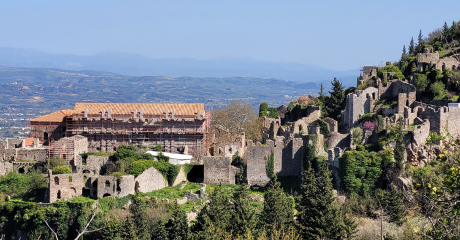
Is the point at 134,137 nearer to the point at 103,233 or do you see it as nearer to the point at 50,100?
the point at 103,233

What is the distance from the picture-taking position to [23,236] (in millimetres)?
43312

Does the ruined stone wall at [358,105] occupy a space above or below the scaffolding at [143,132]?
above

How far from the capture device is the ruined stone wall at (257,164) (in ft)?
155

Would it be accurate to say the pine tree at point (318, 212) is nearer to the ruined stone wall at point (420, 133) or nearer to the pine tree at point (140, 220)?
the ruined stone wall at point (420, 133)

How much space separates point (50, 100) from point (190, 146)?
476ft

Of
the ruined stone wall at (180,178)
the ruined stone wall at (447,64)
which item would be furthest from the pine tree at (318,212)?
the ruined stone wall at (447,64)

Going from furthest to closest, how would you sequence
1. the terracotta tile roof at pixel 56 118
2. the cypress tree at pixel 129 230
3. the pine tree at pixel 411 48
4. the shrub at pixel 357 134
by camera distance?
the pine tree at pixel 411 48, the terracotta tile roof at pixel 56 118, the shrub at pixel 357 134, the cypress tree at pixel 129 230

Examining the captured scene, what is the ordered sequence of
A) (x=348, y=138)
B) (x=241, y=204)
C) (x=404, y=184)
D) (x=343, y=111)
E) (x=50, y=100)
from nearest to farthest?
(x=241, y=204) → (x=404, y=184) → (x=348, y=138) → (x=343, y=111) → (x=50, y=100)

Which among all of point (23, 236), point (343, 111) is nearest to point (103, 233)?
point (23, 236)

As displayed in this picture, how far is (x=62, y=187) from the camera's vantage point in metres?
44.3

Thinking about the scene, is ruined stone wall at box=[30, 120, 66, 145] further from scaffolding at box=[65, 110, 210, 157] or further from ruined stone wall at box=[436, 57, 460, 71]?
ruined stone wall at box=[436, 57, 460, 71]

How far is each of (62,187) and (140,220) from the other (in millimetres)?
7753

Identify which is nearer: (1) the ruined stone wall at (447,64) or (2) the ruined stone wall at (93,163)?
(2) the ruined stone wall at (93,163)

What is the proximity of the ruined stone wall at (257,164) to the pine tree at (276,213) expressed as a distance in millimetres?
6859
